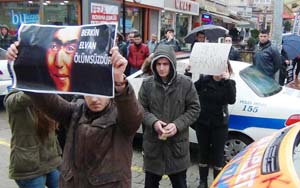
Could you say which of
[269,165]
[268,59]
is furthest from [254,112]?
[269,165]

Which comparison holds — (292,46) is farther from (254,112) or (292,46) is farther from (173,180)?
(173,180)

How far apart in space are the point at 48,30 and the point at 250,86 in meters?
3.87

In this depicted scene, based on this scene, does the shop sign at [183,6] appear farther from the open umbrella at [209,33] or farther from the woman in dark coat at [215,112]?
the woman in dark coat at [215,112]

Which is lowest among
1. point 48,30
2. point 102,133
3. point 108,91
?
point 102,133

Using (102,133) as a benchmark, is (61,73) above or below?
above

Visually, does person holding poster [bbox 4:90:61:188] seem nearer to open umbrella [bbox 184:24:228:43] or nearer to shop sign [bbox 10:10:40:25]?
open umbrella [bbox 184:24:228:43]

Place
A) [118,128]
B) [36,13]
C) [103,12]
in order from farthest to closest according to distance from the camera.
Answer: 1. [36,13]
2. [103,12]
3. [118,128]

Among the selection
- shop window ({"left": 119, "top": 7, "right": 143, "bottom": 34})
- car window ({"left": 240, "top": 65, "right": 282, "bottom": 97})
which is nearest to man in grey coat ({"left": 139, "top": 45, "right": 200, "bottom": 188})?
car window ({"left": 240, "top": 65, "right": 282, "bottom": 97})

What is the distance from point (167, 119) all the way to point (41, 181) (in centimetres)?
135

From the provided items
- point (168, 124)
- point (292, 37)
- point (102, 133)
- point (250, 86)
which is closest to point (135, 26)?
point (292, 37)

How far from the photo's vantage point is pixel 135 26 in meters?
21.4

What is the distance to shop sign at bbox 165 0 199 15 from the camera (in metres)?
24.8

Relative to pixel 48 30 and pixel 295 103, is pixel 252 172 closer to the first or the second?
pixel 48 30

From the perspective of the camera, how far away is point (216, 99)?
477 cm
